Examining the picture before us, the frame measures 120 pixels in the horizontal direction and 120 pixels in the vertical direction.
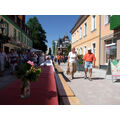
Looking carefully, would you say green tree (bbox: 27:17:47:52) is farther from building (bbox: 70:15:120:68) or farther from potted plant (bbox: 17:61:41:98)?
potted plant (bbox: 17:61:41:98)

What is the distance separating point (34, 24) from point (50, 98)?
44.7 metres

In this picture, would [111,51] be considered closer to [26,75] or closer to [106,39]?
[106,39]

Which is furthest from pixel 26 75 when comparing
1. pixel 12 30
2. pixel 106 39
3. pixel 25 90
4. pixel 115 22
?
pixel 12 30

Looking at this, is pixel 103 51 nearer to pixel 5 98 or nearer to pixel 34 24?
pixel 5 98

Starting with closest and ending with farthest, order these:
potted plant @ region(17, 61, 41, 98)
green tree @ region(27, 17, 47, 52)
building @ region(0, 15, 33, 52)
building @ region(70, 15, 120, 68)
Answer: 1. potted plant @ region(17, 61, 41, 98)
2. building @ region(70, 15, 120, 68)
3. building @ region(0, 15, 33, 52)
4. green tree @ region(27, 17, 47, 52)

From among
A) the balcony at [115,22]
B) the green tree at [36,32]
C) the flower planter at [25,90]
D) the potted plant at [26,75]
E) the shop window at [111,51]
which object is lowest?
the flower planter at [25,90]

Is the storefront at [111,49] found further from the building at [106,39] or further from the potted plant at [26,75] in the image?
the potted plant at [26,75]

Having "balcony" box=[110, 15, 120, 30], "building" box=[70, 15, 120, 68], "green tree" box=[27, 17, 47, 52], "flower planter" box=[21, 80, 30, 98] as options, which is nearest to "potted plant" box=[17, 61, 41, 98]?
"flower planter" box=[21, 80, 30, 98]

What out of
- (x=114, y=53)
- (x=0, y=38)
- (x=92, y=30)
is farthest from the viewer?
(x=92, y=30)

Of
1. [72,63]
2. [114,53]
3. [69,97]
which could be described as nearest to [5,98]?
[69,97]

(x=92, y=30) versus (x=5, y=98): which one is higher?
(x=92, y=30)

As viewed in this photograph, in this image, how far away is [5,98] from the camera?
8.85ft

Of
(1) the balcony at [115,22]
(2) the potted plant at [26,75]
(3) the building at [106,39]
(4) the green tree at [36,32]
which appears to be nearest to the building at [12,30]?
(3) the building at [106,39]
